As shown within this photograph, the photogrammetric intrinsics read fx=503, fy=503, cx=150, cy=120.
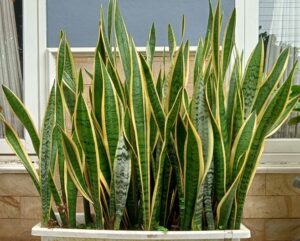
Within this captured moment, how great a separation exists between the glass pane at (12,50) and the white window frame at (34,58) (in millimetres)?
44

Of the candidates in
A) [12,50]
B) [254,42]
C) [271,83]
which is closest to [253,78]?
[271,83]

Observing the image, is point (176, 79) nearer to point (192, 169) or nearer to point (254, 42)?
point (192, 169)

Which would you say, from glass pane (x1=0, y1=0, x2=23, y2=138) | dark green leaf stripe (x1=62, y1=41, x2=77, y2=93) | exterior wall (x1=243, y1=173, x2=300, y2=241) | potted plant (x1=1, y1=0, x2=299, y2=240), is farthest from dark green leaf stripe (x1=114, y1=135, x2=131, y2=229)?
glass pane (x1=0, y1=0, x2=23, y2=138)

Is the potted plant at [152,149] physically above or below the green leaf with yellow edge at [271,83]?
below

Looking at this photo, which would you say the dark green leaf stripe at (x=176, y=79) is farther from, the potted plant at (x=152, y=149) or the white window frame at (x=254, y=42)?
the white window frame at (x=254, y=42)

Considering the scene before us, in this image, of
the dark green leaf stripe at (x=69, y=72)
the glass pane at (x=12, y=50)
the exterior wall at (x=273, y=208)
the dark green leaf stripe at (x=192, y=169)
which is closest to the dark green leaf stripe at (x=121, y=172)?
the dark green leaf stripe at (x=192, y=169)

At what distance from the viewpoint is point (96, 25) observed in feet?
6.13

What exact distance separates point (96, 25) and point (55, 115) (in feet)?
3.05

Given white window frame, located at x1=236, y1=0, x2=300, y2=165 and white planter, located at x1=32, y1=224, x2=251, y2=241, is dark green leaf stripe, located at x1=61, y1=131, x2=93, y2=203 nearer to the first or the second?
white planter, located at x1=32, y1=224, x2=251, y2=241

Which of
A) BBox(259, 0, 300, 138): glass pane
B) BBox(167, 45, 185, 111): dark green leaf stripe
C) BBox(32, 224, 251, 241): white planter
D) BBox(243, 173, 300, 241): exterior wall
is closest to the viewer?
BBox(32, 224, 251, 241): white planter

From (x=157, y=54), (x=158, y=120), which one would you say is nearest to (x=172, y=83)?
(x=158, y=120)

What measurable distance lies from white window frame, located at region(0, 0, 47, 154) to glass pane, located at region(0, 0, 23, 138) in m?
0.04

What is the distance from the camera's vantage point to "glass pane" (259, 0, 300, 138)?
1892 millimetres

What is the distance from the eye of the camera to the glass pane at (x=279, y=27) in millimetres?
1892
